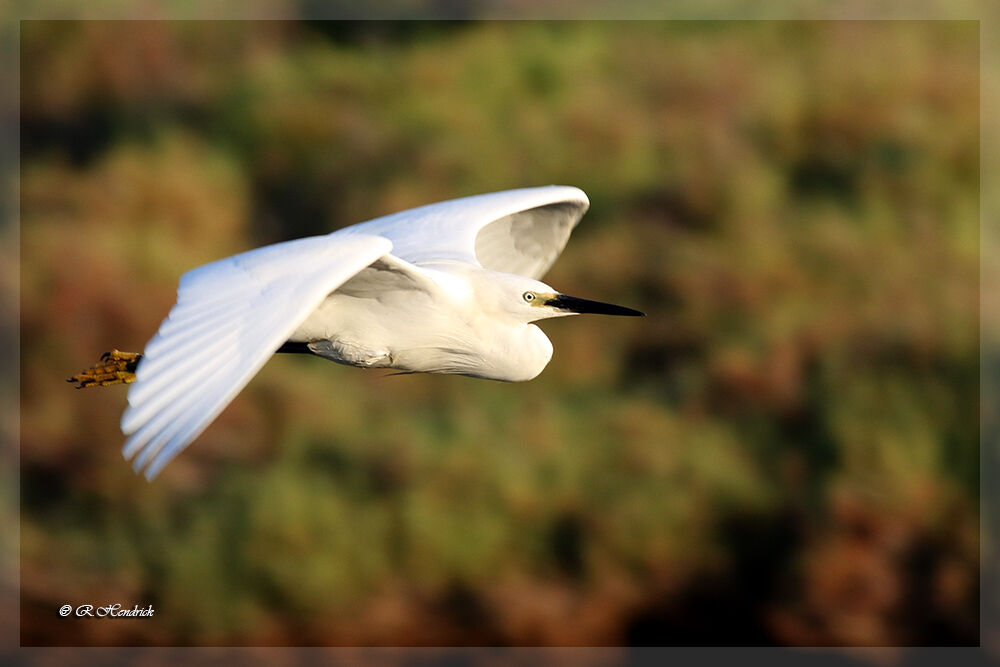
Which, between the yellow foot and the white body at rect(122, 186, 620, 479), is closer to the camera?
the white body at rect(122, 186, 620, 479)

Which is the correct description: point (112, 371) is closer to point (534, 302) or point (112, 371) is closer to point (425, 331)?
point (425, 331)

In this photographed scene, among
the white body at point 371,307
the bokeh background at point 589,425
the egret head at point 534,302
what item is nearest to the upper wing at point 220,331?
the white body at point 371,307

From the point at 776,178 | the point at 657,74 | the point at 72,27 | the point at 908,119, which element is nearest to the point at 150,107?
the point at 72,27

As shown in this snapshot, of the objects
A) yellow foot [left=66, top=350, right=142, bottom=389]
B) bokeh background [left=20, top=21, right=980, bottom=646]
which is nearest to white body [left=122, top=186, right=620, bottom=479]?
yellow foot [left=66, top=350, right=142, bottom=389]

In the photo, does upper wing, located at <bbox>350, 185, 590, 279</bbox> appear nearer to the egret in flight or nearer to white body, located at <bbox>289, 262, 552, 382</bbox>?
the egret in flight

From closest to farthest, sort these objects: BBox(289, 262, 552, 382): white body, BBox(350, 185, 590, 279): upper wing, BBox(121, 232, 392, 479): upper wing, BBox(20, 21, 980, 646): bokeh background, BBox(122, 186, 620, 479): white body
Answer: BBox(121, 232, 392, 479): upper wing
BBox(122, 186, 620, 479): white body
BBox(289, 262, 552, 382): white body
BBox(350, 185, 590, 279): upper wing
BBox(20, 21, 980, 646): bokeh background

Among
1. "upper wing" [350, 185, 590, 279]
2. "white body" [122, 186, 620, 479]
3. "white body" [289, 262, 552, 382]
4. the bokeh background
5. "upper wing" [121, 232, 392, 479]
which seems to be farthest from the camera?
the bokeh background

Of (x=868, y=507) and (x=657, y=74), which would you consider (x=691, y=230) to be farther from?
(x=868, y=507)

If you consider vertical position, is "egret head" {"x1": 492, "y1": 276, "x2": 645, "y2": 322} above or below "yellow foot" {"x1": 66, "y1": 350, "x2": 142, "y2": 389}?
above
